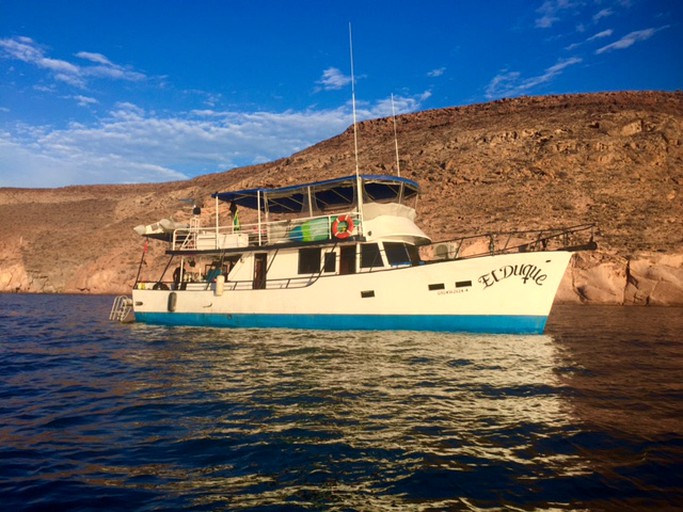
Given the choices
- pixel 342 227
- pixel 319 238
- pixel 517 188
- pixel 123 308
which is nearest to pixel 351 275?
pixel 342 227

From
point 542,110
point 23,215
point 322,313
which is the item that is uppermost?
point 542,110

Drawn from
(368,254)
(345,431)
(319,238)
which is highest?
(319,238)

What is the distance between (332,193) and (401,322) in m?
6.36

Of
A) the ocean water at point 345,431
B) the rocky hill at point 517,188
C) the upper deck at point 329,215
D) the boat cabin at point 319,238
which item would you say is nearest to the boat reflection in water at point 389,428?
the ocean water at point 345,431

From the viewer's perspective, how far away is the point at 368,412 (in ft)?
20.4

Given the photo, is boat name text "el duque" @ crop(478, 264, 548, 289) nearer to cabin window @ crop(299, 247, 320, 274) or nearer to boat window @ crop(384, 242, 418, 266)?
boat window @ crop(384, 242, 418, 266)

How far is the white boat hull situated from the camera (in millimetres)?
13711

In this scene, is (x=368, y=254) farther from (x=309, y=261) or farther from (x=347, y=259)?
(x=309, y=261)

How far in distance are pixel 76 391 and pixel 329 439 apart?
503 centimetres

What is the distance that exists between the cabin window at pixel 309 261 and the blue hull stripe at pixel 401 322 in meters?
1.87

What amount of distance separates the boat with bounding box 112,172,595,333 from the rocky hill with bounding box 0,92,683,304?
19.1m

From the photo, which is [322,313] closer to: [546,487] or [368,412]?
[368,412]

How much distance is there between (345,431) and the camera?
5465 millimetres

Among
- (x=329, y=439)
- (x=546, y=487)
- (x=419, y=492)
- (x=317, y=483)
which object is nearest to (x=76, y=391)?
(x=329, y=439)
